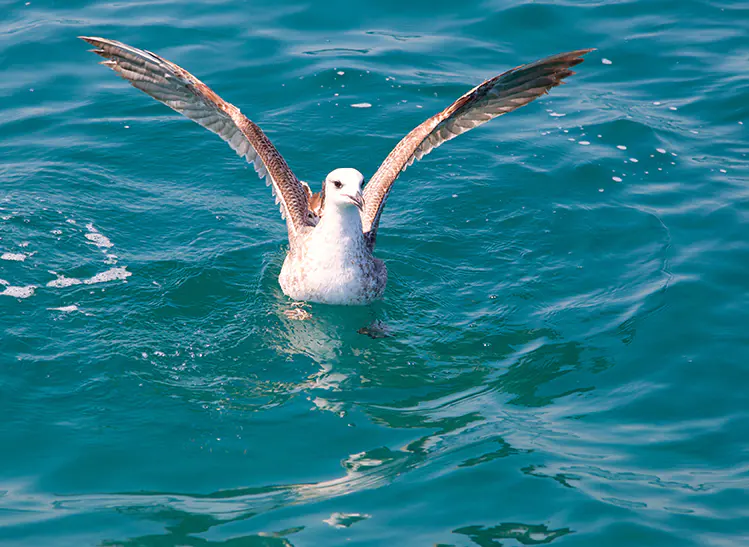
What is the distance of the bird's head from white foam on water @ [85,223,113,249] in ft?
9.92

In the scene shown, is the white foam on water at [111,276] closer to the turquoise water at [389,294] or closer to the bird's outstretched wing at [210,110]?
the turquoise water at [389,294]

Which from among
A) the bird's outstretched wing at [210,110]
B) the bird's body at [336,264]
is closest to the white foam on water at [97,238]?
the bird's outstretched wing at [210,110]

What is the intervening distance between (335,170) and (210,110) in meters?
2.15

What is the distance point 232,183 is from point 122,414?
4.91 meters

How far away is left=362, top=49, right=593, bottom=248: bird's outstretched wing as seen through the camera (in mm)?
9344

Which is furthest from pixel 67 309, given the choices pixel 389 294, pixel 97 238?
pixel 389 294

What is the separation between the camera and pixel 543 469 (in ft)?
23.3

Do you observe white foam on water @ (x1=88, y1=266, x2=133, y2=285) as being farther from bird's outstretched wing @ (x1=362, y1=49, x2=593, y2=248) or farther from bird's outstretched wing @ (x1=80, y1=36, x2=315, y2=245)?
bird's outstretched wing @ (x1=362, y1=49, x2=593, y2=248)

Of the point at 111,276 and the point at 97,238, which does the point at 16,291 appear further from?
the point at 97,238

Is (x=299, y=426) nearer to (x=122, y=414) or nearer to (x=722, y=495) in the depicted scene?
(x=122, y=414)

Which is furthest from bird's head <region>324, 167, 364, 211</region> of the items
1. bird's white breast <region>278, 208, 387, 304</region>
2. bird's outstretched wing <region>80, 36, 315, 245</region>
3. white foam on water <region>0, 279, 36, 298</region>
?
white foam on water <region>0, 279, 36, 298</region>

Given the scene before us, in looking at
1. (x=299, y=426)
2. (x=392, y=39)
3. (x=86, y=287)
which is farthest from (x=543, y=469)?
(x=392, y=39)

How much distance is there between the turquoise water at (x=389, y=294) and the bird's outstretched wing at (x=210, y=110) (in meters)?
0.82

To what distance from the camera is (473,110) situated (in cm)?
1000
